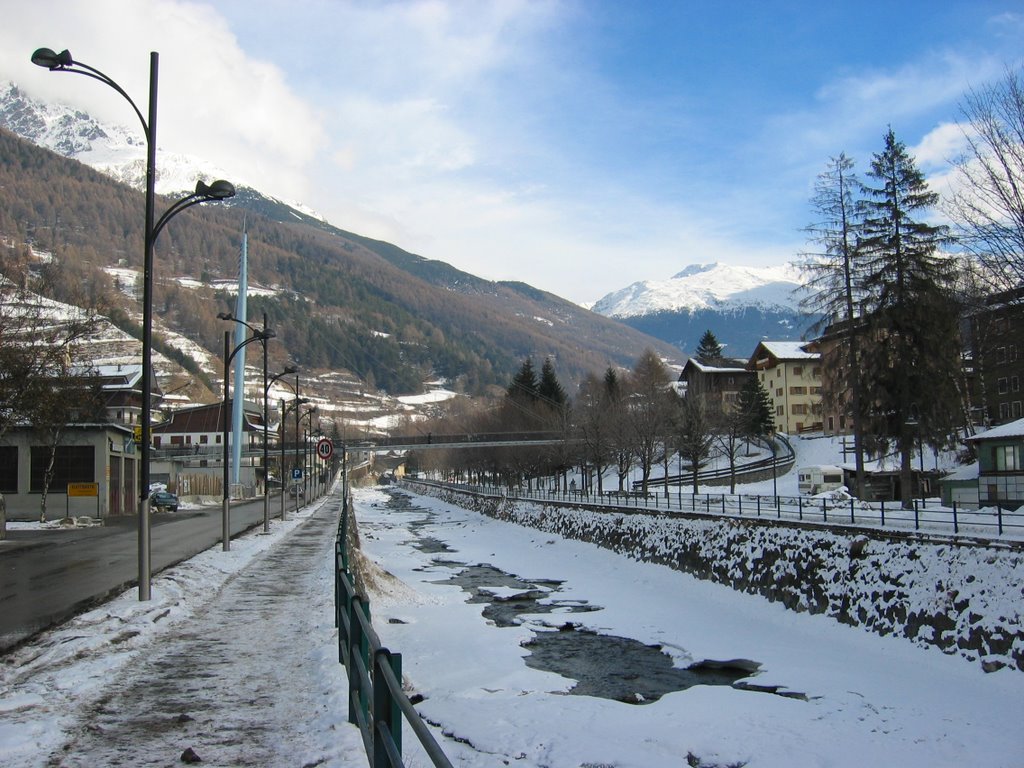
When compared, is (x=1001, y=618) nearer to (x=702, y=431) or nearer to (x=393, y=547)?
(x=393, y=547)

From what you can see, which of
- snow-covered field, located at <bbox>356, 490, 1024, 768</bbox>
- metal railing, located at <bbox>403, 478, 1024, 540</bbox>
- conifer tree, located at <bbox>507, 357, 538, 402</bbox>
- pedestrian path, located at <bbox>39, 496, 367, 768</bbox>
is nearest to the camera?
pedestrian path, located at <bbox>39, 496, 367, 768</bbox>

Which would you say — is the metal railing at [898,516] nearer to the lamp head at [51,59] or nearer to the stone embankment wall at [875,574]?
the stone embankment wall at [875,574]

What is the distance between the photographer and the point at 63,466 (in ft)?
155

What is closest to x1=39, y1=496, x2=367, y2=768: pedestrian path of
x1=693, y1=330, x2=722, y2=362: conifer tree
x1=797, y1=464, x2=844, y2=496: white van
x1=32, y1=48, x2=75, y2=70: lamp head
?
x1=32, y1=48, x2=75, y2=70: lamp head

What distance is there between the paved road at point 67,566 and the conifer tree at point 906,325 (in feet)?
89.6

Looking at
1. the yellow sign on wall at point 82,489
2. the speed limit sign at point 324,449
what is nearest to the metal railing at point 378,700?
the speed limit sign at point 324,449

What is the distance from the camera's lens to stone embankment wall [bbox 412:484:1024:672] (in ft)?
51.3

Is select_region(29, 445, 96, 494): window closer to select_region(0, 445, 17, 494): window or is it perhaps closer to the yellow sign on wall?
select_region(0, 445, 17, 494): window

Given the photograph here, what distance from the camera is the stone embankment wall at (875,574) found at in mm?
15641

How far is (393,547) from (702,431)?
2945cm

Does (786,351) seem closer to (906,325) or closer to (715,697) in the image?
(906,325)

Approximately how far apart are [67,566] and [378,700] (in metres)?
19.1

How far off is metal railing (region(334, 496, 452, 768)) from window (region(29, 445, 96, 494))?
43600mm

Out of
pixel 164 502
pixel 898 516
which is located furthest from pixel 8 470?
pixel 898 516
